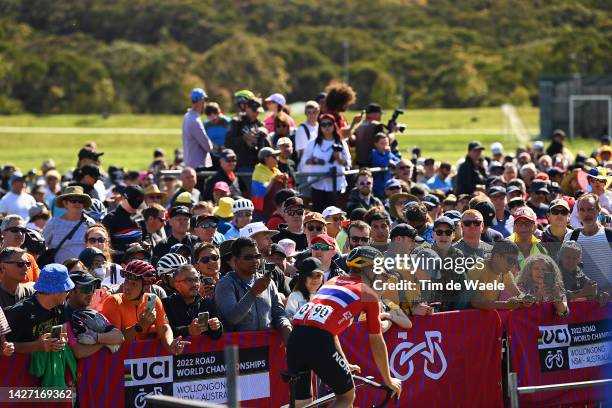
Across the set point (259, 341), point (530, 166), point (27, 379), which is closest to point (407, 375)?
point (259, 341)

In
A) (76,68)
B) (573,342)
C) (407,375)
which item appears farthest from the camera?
(76,68)

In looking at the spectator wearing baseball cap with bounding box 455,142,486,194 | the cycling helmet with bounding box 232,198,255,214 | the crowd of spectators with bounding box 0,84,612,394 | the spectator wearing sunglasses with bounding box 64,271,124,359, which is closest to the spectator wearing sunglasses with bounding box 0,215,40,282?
the crowd of spectators with bounding box 0,84,612,394

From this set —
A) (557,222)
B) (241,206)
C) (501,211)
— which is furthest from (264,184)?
(557,222)

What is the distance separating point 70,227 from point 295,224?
2.23m

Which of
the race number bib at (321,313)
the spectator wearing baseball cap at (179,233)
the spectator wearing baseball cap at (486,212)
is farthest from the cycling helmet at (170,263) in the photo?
the spectator wearing baseball cap at (486,212)

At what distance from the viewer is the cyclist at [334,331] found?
27.5 ft

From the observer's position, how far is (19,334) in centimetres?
826

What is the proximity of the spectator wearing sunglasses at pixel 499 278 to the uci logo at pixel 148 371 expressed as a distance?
2.76 metres

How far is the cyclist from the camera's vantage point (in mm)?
8375

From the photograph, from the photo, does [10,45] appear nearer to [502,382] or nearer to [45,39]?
[45,39]

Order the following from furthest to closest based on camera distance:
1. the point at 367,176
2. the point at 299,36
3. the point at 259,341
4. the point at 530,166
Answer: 1. the point at 299,36
2. the point at 530,166
3. the point at 367,176
4. the point at 259,341

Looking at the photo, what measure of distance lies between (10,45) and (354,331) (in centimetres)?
10028

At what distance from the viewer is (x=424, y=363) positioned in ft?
33.8

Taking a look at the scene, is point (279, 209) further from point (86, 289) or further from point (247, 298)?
point (86, 289)
